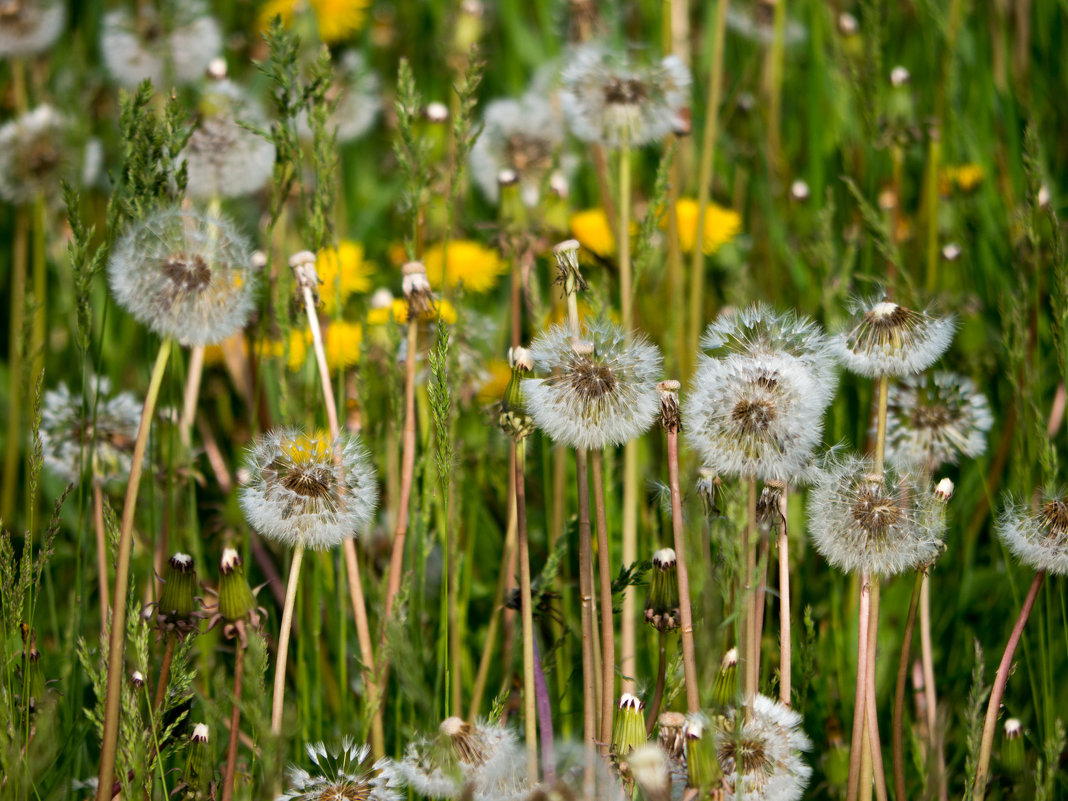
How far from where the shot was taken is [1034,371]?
5.78 ft

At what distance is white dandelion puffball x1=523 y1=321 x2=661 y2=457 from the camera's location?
1154mm

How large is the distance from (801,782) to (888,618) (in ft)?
2.57

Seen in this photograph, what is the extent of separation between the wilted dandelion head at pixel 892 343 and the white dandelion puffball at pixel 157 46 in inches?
85.2

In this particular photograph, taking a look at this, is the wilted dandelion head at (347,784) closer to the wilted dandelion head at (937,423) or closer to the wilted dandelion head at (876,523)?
the wilted dandelion head at (876,523)

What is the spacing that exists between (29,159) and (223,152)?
834 mm

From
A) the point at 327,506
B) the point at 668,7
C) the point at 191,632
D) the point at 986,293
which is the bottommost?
the point at 191,632

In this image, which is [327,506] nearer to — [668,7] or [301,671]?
[301,671]

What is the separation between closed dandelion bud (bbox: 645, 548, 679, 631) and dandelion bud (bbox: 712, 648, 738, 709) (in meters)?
0.10

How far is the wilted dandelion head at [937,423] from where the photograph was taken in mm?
1712

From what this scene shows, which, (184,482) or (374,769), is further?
(184,482)

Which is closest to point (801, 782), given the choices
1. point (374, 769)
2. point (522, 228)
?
point (374, 769)

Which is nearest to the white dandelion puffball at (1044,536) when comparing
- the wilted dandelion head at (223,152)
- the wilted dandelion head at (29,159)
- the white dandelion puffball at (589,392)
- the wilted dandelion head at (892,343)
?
the wilted dandelion head at (892,343)

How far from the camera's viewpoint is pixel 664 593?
1235mm

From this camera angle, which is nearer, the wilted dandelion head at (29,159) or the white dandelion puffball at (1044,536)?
the white dandelion puffball at (1044,536)
